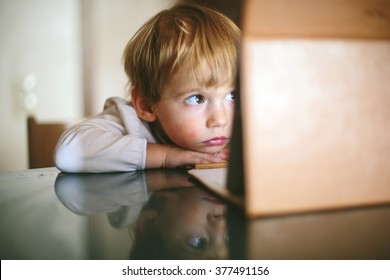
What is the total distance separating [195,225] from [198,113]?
1.35ft

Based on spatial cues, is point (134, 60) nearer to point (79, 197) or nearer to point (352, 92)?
point (79, 197)

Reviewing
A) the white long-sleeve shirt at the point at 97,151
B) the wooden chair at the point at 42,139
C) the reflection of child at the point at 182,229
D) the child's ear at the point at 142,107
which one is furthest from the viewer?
the wooden chair at the point at 42,139

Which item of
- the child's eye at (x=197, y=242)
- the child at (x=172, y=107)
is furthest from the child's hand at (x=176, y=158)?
the child's eye at (x=197, y=242)

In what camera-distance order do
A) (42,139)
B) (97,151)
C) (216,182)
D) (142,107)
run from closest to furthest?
(216,182)
(97,151)
(142,107)
(42,139)

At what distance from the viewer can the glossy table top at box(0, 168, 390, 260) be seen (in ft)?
0.71

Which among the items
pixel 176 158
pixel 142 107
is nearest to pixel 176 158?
pixel 176 158

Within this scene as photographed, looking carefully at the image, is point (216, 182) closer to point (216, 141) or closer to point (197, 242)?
point (197, 242)

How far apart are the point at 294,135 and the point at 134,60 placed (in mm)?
631

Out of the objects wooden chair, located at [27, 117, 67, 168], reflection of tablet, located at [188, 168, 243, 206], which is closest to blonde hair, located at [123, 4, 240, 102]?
reflection of tablet, located at [188, 168, 243, 206]

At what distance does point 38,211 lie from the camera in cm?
33

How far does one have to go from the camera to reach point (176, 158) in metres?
0.64

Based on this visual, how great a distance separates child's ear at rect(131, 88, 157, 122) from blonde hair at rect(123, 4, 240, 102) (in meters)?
0.01

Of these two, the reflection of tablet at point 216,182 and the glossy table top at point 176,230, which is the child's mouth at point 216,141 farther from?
the glossy table top at point 176,230

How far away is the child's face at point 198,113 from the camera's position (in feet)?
2.15
